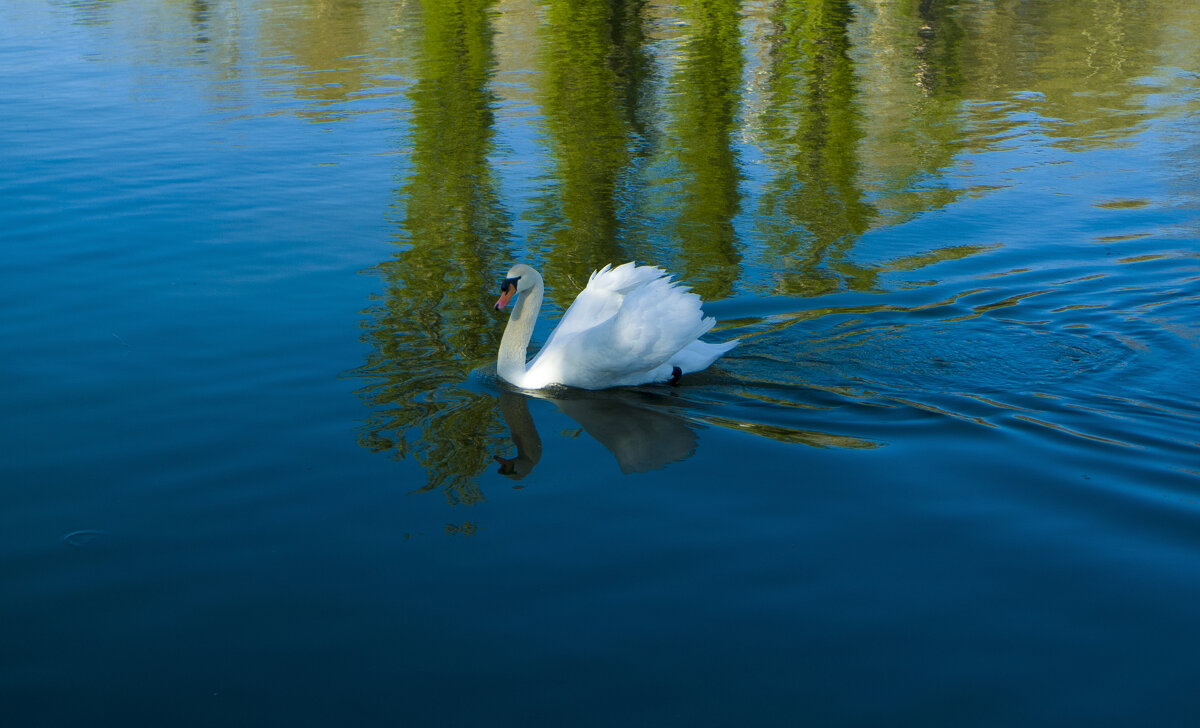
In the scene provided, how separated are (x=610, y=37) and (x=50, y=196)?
1798 cm

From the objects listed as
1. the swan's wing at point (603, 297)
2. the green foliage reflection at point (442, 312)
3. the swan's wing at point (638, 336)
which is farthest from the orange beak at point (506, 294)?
the swan's wing at point (638, 336)

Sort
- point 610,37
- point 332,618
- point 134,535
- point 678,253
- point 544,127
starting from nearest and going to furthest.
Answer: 1. point 332,618
2. point 134,535
3. point 678,253
4. point 544,127
5. point 610,37

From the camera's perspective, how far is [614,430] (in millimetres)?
8164

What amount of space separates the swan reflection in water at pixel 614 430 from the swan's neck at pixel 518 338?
19 cm

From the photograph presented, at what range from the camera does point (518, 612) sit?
5797 mm

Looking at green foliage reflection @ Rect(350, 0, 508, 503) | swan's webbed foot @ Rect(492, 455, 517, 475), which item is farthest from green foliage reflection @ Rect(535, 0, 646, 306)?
swan's webbed foot @ Rect(492, 455, 517, 475)

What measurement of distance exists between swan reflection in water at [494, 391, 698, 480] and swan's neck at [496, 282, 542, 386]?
0.19 metres

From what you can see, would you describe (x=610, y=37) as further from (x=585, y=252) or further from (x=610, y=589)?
(x=610, y=589)

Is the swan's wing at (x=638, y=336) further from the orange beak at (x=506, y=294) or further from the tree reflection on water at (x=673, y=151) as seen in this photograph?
the orange beak at (x=506, y=294)

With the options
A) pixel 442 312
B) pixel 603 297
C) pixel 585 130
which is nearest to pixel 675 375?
pixel 603 297

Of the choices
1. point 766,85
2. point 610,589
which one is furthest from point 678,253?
point 766,85

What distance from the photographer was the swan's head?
29.8ft

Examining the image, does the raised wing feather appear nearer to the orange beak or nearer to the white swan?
the white swan

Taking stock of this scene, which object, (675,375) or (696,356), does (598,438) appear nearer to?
(675,375)
